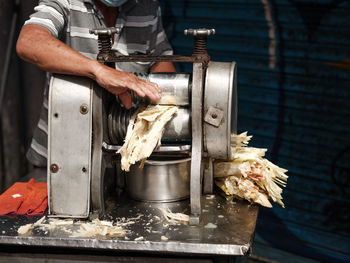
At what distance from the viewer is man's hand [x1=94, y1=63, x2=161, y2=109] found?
1.90 metres

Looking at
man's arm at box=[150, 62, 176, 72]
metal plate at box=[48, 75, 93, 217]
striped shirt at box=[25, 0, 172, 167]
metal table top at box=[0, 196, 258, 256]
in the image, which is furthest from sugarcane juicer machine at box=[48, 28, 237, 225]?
man's arm at box=[150, 62, 176, 72]

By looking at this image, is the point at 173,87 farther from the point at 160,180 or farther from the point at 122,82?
the point at 160,180

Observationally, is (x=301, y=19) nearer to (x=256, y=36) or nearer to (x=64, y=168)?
(x=256, y=36)

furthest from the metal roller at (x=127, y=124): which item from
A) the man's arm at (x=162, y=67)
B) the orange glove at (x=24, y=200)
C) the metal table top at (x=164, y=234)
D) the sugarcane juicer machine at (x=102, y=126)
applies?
the man's arm at (x=162, y=67)

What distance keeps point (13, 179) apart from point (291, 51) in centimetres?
275

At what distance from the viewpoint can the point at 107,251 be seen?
189 centimetres

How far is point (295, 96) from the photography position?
3375mm

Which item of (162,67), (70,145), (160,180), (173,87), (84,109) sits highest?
(162,67)

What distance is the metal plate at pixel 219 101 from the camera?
6.36 ft

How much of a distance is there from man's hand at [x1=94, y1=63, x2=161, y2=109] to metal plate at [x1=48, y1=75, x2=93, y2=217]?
3.5 inches

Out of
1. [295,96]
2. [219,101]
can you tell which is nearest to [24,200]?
[219,101]

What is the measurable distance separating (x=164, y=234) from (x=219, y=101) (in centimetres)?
62

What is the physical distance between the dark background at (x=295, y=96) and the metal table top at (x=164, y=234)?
55.0 inches

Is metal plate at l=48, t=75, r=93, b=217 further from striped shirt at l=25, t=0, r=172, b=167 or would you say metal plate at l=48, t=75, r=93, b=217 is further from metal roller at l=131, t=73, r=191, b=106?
striped shirt at l=25, t=0, r=172, b=167
